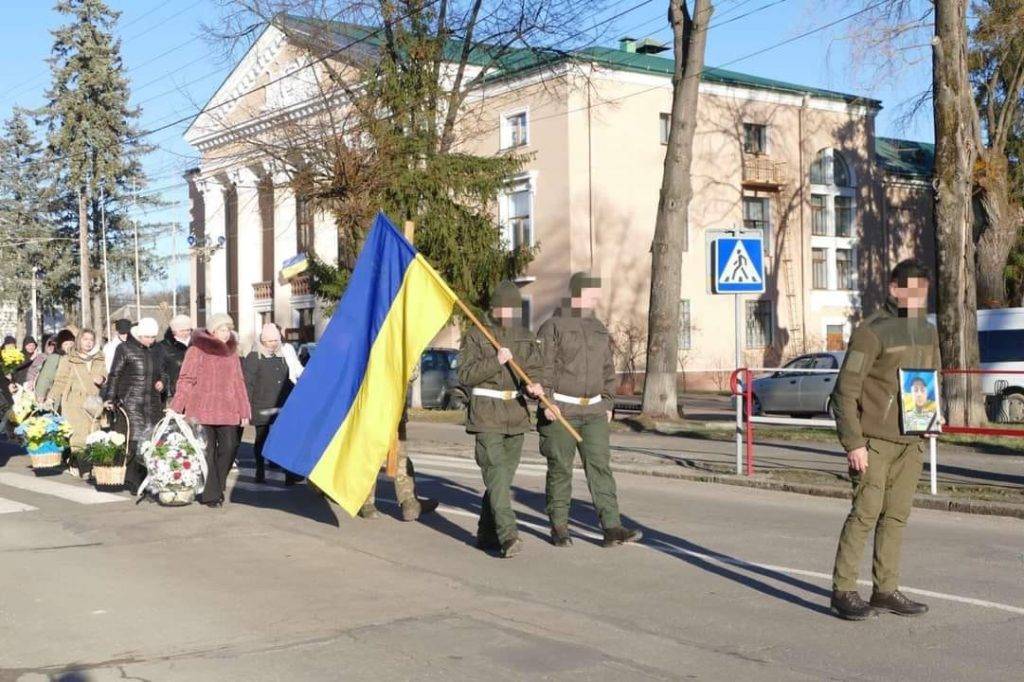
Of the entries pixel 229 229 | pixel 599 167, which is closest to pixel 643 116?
pixel 599 167

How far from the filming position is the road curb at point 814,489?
11312 millimetres

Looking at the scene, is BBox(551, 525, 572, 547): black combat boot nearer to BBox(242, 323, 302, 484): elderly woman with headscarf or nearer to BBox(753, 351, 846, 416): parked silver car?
BBox(242, 323, 302, 484): elderly woman with headscarf

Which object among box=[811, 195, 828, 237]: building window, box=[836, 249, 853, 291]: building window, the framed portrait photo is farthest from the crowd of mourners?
box=[836, 249, 853, 291]: building window

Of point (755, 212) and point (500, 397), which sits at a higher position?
point (755, 212)

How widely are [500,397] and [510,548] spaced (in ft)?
3.54

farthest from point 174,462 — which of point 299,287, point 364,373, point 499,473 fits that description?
point 299,287

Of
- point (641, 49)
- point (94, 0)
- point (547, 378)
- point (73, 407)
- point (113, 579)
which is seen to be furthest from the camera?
point (94, 0)

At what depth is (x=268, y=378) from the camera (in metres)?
13.8

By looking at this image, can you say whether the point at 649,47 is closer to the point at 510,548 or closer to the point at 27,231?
the point at 27,231

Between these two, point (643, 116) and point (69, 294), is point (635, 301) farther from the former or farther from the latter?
point (69, 294)

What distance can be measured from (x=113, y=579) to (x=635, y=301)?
34.7m

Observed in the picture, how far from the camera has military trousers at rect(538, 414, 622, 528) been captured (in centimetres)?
899

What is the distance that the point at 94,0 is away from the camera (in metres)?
53.2

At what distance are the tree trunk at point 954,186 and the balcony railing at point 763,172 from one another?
25.3m
